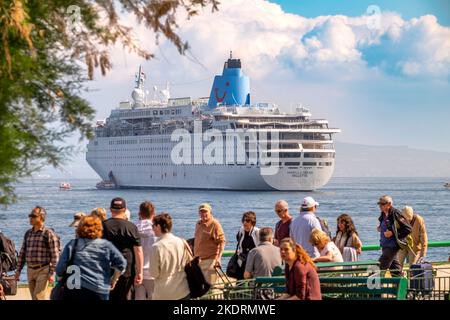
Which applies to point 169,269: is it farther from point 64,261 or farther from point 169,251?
point 64,261

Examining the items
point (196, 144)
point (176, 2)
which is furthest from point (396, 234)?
point (196, 144)

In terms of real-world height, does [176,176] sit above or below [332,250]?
above

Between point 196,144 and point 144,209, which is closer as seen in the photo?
point 144,209

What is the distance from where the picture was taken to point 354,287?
7332 millimetres

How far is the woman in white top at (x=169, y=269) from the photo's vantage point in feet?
23.4

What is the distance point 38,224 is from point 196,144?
7079cm

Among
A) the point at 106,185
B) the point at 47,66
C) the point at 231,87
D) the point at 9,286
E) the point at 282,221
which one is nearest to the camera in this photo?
the point at 47,66

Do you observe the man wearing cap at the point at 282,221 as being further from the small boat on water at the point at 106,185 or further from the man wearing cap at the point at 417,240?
the small boat on water at the point at 106,185

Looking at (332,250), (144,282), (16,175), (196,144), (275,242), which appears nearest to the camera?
(16,175)

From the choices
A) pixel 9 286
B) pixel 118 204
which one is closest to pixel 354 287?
pixel 118 204

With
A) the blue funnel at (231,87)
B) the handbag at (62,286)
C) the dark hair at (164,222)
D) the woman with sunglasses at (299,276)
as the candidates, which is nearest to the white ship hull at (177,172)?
the blue funnel at (231,87)

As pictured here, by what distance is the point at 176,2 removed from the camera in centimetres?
602

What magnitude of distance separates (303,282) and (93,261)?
1303 millimetres

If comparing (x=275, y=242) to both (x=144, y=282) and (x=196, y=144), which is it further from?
(x=196, y=144)
